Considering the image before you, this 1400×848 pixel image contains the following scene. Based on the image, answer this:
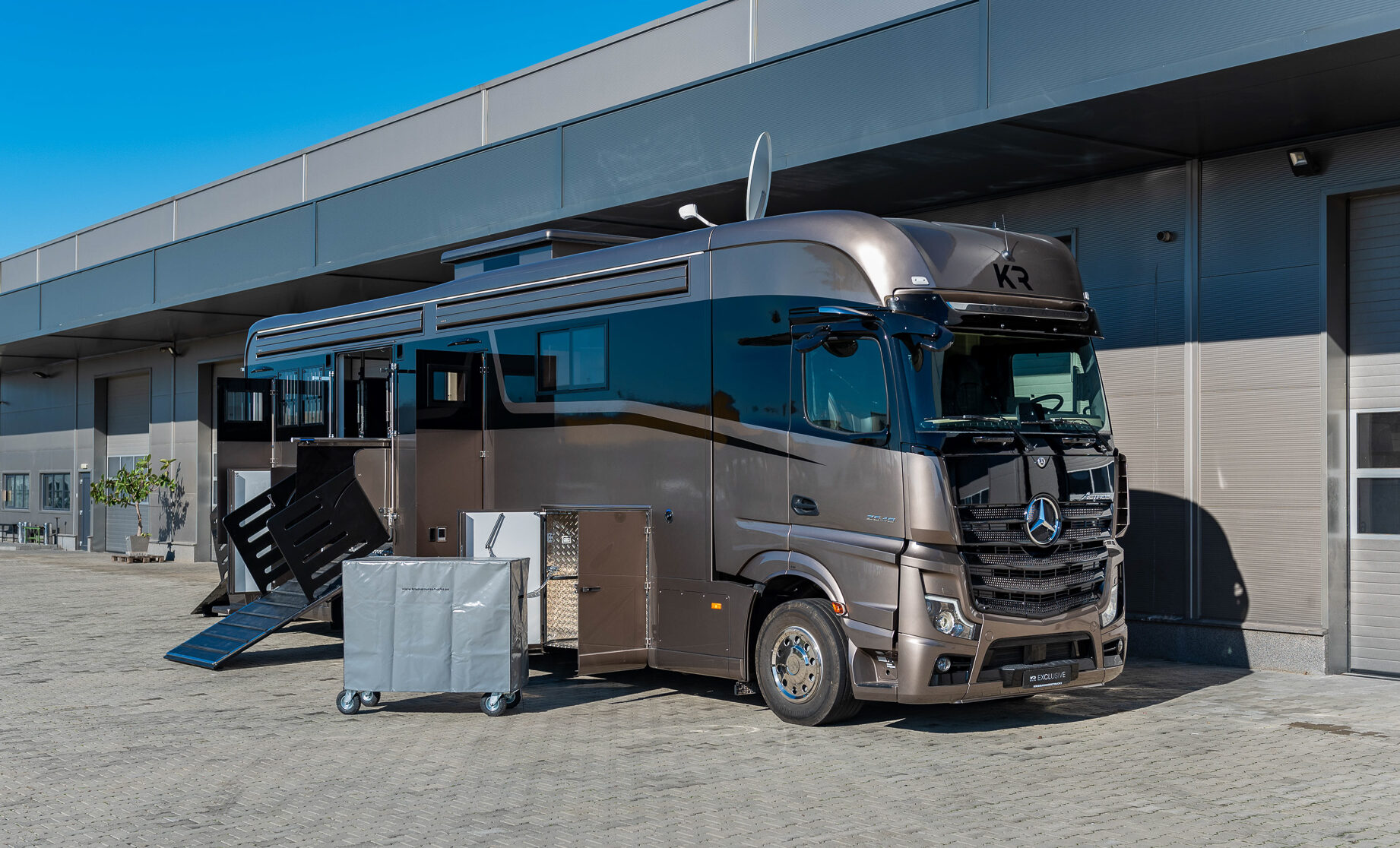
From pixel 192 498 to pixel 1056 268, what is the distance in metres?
22.8

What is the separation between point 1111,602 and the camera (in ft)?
30.5

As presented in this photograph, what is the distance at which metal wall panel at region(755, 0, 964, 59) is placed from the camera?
13.8 m

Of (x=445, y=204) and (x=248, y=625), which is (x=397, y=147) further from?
(x=248, y=625)

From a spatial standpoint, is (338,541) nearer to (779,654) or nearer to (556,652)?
(556,652)

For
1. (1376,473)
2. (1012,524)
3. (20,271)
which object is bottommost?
(1012,524)

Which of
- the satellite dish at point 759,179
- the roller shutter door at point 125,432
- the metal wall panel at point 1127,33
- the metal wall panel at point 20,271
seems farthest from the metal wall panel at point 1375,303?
the metal wall panel at point 20,271

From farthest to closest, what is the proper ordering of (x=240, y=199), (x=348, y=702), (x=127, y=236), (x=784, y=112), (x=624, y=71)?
1. (x=127, y=236)
2. (x=240, y=199)
3. (x=624, y=71)
4. (x=784, y=112)
5. (x=348, y=702)

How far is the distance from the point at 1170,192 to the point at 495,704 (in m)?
7.97

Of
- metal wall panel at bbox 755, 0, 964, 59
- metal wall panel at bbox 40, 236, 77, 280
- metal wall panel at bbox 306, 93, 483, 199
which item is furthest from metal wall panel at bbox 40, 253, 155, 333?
metal wall panel at bbox 755, 0, 964, 59

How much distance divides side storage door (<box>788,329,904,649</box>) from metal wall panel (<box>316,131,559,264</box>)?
762 cm

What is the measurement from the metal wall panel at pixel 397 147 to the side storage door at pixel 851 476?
11.0 meters

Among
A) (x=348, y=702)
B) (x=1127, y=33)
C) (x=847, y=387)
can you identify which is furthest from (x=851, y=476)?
(x=1127, y=33)

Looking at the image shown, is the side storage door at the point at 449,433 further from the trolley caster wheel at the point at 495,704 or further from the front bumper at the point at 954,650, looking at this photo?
the front bumper at the point at 954,650

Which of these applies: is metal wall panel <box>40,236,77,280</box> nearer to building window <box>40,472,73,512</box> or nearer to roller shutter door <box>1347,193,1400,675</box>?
building window <box>40,472,73,512</box>
